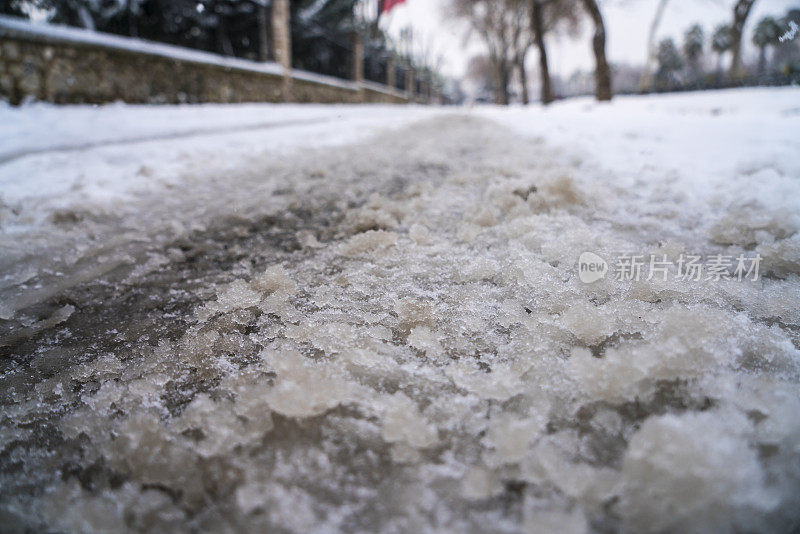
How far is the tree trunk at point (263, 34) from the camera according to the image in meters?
7.31

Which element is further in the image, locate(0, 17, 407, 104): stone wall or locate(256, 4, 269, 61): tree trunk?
locate(256, 4, 269, 61): tree trunk

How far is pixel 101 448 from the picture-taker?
68 centimetres

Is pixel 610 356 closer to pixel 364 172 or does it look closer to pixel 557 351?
pixel 557 351

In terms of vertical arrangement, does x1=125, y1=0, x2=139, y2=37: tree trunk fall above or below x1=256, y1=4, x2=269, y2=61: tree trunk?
below

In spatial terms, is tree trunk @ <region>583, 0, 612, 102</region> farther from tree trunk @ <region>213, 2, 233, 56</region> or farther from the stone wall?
tree trunk @ <region>213, 2, 233, 56</region>

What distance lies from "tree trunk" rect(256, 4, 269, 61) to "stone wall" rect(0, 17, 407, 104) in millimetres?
925

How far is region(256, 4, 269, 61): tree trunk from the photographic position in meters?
7.31

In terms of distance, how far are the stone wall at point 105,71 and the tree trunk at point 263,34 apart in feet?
3.04

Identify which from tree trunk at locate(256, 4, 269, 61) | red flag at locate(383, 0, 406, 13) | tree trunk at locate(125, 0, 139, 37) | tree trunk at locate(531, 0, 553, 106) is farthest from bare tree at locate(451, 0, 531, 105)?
tree trunk at locate(125, 0, 139, 37)

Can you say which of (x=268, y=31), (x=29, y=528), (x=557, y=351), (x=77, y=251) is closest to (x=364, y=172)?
(x=77, y=251)

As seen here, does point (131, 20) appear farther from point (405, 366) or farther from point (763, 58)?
point (763, 58)

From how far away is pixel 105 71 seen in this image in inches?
167

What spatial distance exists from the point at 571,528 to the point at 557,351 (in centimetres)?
38

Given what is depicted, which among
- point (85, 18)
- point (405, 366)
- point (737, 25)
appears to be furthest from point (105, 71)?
point (737, 25)
